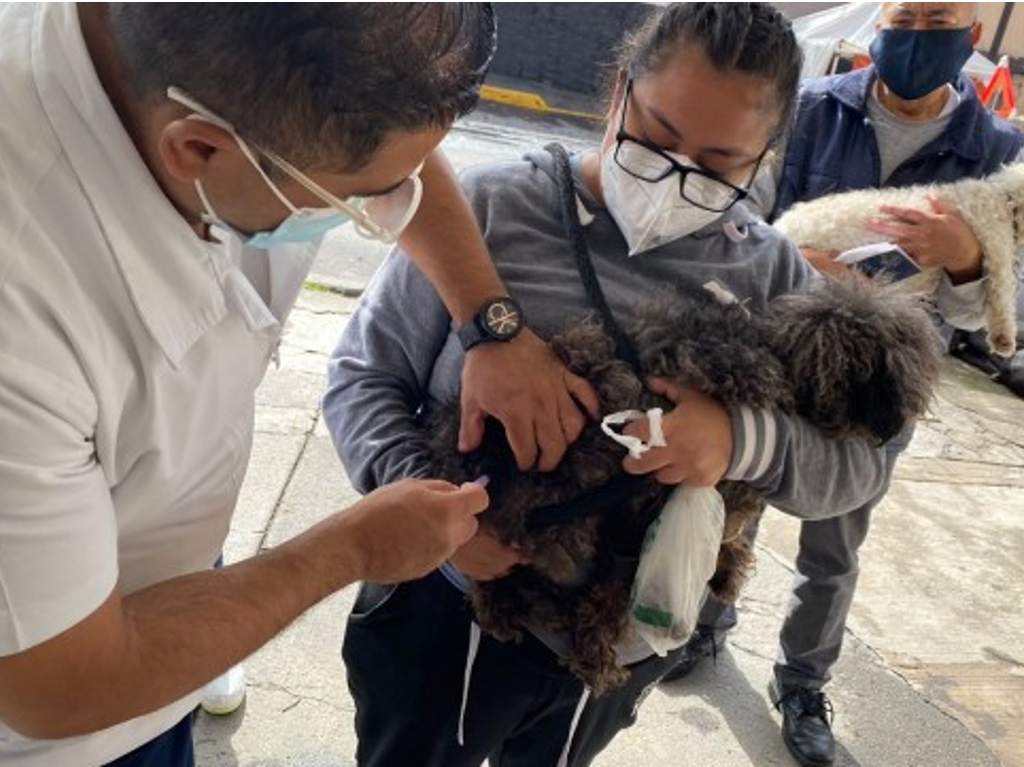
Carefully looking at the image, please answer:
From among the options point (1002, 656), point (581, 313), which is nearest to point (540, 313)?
point (581, 313)

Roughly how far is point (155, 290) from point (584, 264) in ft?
2.33

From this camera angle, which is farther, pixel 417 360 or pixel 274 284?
pixel 417 360

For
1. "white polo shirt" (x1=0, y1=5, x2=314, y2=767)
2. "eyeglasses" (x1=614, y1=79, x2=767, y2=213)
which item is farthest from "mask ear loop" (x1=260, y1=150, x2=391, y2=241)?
"eyeglasses" (x1=614, y1=79, x2=767, y2=213)

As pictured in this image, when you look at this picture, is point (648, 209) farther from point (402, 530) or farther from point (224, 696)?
point (224, 696)

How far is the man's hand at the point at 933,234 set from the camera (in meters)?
2.12

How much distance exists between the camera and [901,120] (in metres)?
2.54

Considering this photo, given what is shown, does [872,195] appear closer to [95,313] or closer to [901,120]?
[901,120]

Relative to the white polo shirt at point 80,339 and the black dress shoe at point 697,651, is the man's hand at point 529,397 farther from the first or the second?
the black dress shoe at point 697,651

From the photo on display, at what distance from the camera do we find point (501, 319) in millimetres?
1373

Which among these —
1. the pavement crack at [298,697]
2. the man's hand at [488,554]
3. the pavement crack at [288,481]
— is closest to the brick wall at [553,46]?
the pavement crack at [288,481]

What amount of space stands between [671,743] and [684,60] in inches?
78.8

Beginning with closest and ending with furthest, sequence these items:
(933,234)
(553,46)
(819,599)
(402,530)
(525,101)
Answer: (402,530) < (933,234) < (819,599) < (525,101) < (553,46)

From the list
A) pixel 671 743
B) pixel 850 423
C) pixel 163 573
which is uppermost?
pixel 850 423

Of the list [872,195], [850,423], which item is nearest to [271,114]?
[850,423]
